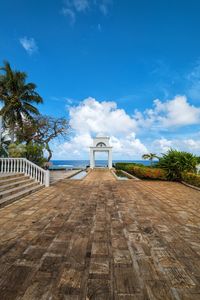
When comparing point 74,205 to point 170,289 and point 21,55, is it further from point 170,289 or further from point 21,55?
point 21,55

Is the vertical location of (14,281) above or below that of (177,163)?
below

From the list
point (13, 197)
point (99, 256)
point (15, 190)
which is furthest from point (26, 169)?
point (99, 256)

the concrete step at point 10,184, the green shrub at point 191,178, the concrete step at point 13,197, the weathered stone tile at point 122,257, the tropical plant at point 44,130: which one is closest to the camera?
the weathered stone tile at point 122,257

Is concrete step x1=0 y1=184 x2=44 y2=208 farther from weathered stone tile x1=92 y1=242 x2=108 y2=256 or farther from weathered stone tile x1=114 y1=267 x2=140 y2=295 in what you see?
weathered stone tile x1=114 y1=267 x2=140 y2=295

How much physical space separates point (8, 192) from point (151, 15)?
10.6m

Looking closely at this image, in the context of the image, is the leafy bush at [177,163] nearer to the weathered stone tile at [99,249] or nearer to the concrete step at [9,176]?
the concrete step at [9,176]

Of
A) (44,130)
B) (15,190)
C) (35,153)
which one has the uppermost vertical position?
(44,130)

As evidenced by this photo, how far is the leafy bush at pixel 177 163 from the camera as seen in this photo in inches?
425

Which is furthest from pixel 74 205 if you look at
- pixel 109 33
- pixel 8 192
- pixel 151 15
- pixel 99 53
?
pixel 99 53

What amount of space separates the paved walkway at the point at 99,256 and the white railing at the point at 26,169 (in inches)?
174

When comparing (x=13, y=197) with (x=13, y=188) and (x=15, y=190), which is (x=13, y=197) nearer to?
(x=15, y=190)

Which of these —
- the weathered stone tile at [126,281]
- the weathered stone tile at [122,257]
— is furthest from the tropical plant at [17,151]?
the weathered stone tile at [126,281]

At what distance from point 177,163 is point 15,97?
15.1 m

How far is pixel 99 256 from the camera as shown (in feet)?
6.91
